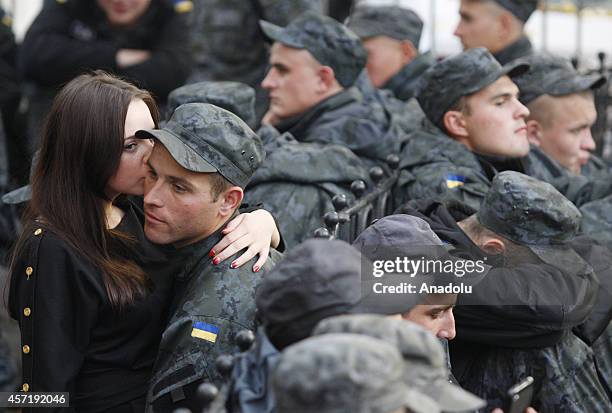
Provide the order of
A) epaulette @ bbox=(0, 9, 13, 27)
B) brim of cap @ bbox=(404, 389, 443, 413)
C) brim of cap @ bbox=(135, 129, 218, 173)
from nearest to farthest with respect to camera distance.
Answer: brim of cap @ bbox=(404, 389, 443, 413), brim of cap @ bbox=(135, 129, 218, 173), epaulette @ bbox=(0, 9, 13, 27)

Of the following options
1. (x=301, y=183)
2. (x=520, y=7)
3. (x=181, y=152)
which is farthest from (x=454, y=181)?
(x=520, y=7)

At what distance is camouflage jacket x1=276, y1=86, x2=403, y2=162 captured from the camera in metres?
5.93

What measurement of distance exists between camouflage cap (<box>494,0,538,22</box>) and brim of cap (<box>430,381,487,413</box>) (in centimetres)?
503

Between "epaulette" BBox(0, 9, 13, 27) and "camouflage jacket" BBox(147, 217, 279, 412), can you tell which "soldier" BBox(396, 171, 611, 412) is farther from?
"epaulette" BBox(0, 9, 13, 27)

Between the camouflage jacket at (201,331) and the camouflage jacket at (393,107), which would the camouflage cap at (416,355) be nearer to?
the camouflage jacket at (201,331)

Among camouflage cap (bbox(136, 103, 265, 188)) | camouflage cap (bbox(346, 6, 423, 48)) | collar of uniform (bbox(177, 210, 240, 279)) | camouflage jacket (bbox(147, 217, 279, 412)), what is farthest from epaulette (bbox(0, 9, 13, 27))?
camouflage jacket (bbox(147, 217, 279, 412))

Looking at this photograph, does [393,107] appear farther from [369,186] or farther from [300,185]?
[300,185]

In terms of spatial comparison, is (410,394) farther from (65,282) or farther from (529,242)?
(529,242)

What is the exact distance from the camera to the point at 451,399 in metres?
2.55

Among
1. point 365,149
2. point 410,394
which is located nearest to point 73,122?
point 410,394

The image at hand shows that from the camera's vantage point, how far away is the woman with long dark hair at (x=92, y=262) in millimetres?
3666

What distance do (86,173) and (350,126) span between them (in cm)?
228

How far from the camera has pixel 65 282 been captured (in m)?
3.69

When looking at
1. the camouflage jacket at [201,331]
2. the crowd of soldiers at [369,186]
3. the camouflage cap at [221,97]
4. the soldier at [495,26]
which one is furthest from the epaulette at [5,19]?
the camouflage jacket at [201,331]
